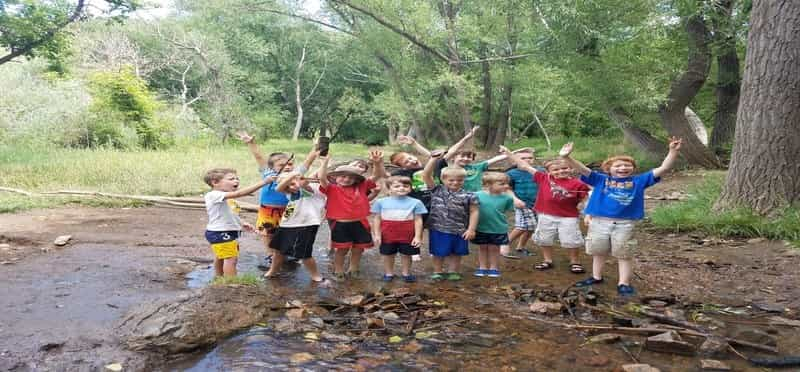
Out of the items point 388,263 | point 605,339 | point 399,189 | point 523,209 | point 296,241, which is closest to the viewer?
point 605,339

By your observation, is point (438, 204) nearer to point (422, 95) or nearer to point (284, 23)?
point (422, 95)

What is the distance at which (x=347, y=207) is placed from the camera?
568 cm

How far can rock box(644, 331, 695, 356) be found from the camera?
11.7ft

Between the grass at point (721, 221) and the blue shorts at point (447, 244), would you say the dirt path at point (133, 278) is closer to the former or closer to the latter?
the grass at point (721, 221)

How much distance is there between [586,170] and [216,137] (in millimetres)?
29841

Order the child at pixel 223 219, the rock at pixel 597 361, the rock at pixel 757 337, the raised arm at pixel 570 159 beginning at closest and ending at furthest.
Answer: the rock at pixel 597 361 < the rock at pixel 757 337 < the raised arm at pixel 570 159 < the child at pixel 223 219

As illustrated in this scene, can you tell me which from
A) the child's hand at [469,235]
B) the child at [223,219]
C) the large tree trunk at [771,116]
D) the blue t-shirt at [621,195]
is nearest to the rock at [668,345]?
the blue t-shirt at [621,195]

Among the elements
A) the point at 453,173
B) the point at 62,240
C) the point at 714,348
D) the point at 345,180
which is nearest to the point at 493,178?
the point at 453,173

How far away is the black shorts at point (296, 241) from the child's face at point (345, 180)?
0.57 meters

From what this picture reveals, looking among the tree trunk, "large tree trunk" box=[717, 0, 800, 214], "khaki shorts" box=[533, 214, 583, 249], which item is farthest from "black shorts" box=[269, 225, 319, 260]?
the tree trunk

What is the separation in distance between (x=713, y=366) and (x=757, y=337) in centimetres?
62

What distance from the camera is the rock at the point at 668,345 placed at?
3572mm

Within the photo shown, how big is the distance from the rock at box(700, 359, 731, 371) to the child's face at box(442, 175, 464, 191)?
9.54 feet

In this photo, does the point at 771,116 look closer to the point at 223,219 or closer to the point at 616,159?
the point at 616,159
